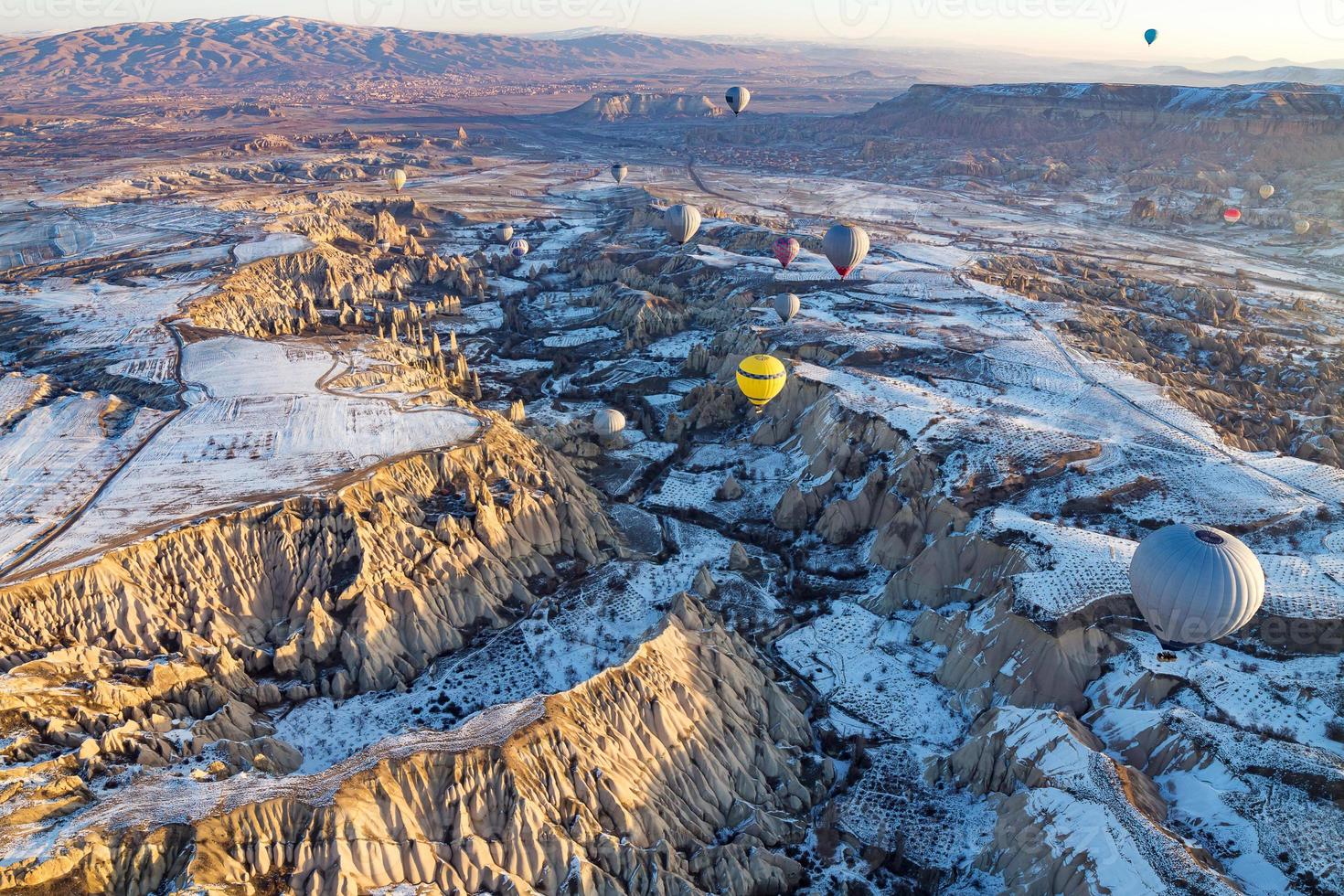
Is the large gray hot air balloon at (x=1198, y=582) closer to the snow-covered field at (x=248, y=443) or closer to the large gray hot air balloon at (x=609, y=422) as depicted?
the snow-covered field at (x=248, y=443)

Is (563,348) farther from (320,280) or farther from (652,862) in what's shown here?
(652,862)

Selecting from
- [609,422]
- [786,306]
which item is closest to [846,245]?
[786,306]

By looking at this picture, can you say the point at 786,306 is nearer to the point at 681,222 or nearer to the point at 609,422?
the point at 609,422

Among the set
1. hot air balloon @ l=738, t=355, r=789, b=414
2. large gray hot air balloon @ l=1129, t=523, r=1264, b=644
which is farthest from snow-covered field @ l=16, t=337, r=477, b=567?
large gray hot air balloon @ l=1129, t=523, r=1264, b=644

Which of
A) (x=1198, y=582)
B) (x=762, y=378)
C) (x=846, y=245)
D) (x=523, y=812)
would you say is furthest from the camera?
(x=846, y=245)

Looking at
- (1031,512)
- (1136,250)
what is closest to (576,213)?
(1136,250)

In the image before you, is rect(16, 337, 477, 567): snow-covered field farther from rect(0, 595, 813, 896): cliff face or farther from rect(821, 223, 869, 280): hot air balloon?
rect(821, 223, 869, 280): hot air balloon
